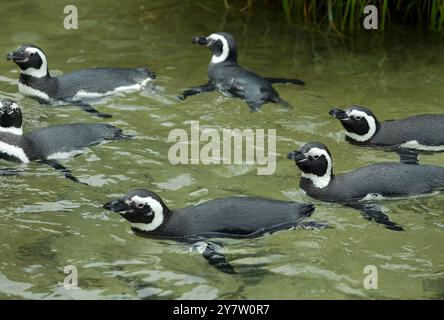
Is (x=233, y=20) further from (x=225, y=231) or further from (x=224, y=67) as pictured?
(x=225, y=231)

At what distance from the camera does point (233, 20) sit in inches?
407

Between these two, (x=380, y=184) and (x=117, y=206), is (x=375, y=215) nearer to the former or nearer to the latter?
(x=380, y=184)

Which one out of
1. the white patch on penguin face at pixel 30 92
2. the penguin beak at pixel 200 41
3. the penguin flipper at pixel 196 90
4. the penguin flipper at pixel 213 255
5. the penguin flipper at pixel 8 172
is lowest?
the penguin flipper at pixel 213 255

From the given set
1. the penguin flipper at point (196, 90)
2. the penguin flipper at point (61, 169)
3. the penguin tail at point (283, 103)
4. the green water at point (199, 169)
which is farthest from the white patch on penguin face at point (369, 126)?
the penguin flipper at point (61, 169)

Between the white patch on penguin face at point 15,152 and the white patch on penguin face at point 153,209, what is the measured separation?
1.45 meters

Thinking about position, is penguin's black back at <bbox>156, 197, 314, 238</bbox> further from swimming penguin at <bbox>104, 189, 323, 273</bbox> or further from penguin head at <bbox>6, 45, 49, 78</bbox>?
penguin head at <bbox>6, 45, 49, 78</bbox>

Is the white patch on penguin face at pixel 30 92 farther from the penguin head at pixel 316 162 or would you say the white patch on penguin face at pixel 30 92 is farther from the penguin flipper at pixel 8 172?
the penguin head at pixel 316 162

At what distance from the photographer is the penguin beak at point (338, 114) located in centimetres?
727

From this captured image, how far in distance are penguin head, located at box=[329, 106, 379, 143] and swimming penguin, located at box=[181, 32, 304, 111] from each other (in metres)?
0.80

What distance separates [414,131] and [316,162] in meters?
1.28

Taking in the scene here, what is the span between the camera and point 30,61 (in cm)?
819

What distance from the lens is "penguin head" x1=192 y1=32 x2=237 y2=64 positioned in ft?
28.7

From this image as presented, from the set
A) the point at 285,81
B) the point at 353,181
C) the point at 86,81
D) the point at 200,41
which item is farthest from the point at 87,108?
the point at 353,181

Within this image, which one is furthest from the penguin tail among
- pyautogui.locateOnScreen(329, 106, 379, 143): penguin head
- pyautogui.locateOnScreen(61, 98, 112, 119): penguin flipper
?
pyautogui.locateOnScreen(61, 98, 112, 119): penguin flipper
